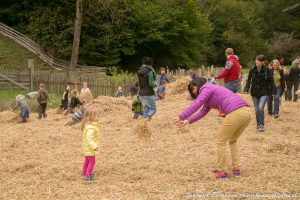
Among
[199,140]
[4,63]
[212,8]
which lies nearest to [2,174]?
[199,140]

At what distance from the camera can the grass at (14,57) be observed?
3206cm

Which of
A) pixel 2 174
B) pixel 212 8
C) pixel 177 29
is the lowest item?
pixel 2 174

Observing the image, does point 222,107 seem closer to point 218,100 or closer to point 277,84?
point 218,100

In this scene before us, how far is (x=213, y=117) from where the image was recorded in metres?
13.6

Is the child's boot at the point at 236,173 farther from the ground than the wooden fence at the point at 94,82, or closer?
closer

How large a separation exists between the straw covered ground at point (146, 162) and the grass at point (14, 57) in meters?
19.4

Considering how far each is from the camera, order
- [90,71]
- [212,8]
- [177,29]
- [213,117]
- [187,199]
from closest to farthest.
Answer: [187,199], [213,117], [90,71], [177,29], [212,8]

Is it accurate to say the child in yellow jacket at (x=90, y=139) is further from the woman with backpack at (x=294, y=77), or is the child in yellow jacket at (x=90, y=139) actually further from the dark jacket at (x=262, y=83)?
the woman with backpack at (x=294, y=77)

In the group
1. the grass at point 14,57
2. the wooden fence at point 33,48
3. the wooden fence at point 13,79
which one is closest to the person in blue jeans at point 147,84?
the wooden fence at point 13,79

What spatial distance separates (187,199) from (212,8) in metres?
49.4

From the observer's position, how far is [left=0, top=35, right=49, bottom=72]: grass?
3206 cm

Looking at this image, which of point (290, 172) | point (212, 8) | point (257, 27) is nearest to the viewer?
point (290, 172)

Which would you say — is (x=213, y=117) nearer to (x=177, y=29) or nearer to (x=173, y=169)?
A: (x=173, y=169)

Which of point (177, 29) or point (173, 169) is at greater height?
point (177, 29)
